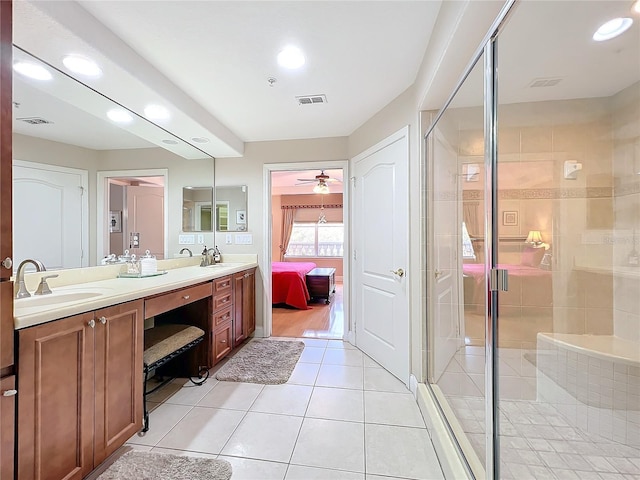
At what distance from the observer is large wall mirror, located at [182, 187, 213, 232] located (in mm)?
3250

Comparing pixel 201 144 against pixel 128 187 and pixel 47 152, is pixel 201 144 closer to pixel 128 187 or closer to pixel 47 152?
pixel 128 187

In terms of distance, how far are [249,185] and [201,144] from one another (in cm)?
71

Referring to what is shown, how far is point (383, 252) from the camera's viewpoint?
2719mm

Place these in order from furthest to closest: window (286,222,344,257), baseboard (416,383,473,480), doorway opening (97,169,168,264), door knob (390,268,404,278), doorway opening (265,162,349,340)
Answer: window (286,222,344,257) → doorway opening (265,162,349,340) → door knob (390,268,404,278) → doorway opening (97,169,168,264) → baseboard (416,383,473,480)

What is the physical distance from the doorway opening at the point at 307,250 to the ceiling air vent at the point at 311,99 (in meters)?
0.92

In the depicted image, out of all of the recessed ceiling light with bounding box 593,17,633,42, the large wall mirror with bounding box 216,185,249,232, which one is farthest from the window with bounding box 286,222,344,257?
the recessed ceiling light with bounding box 593,17,633,42

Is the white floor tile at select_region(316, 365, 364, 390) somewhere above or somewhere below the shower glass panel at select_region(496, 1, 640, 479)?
below

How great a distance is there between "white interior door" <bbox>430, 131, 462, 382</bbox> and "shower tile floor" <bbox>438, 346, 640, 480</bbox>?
0.38ft

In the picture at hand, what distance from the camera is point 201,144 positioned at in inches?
125

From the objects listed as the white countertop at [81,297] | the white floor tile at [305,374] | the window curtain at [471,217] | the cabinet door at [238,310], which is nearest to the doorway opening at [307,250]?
the cabinet door at [238,310]

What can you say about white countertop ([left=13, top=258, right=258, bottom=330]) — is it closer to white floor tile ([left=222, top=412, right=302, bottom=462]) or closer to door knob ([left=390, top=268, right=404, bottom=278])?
white floor tile ([left=222, top=412, right=302, bottom=462])

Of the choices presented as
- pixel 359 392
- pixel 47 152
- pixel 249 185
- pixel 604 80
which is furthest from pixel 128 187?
pixel 604 80

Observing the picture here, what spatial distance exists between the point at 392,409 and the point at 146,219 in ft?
8.60

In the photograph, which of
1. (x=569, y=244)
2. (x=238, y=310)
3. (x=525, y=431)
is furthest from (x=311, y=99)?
(x=525, y=431)
